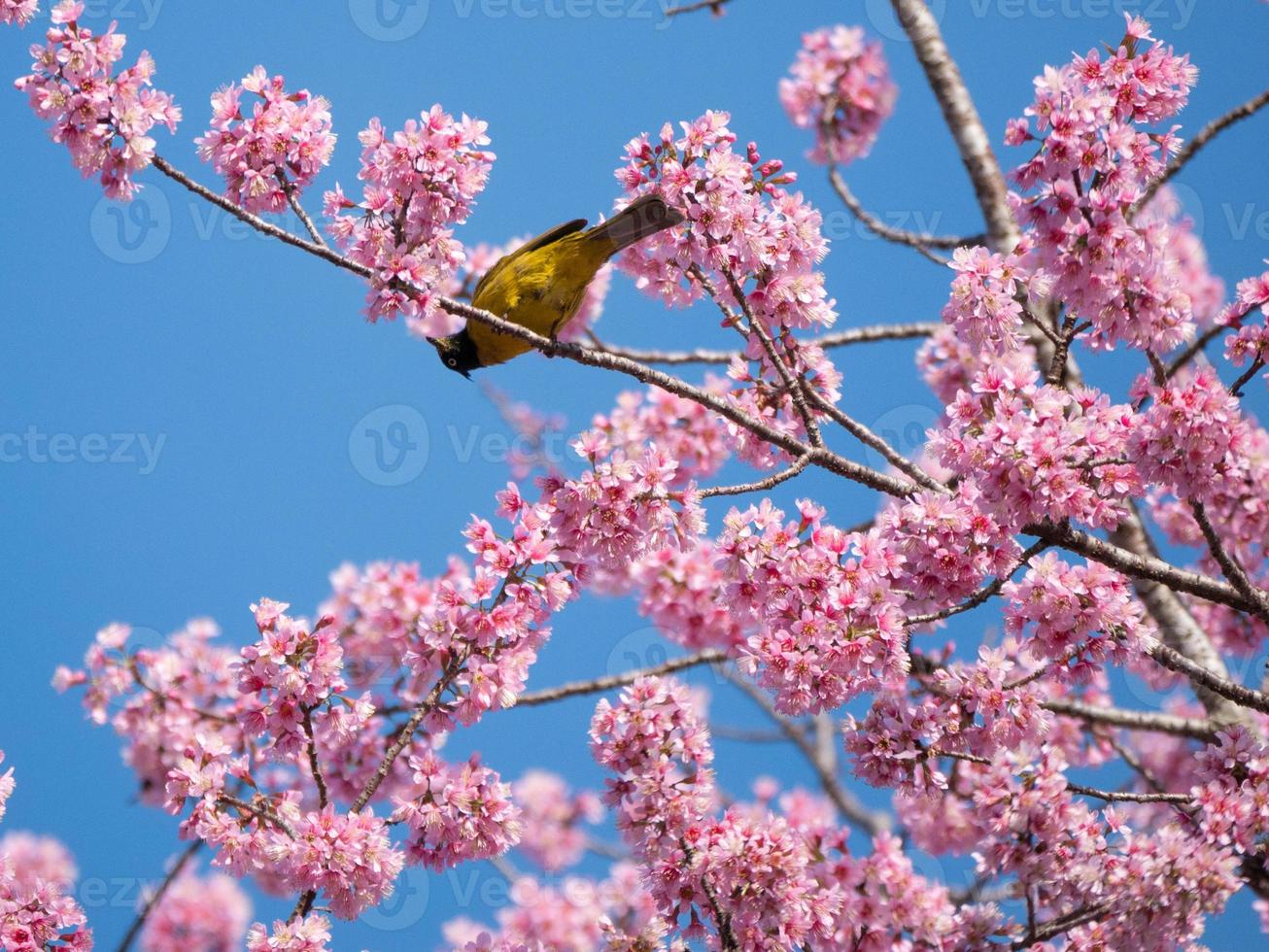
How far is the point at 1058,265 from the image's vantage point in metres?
4.96

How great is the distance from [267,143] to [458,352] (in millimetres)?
2675

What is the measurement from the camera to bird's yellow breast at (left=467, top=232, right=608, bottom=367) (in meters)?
6.30

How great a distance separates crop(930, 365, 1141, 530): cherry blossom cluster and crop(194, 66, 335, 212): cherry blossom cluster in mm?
3055

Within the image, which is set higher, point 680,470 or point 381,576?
point 680,470

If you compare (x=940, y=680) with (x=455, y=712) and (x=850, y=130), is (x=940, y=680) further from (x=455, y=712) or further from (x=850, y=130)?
(x=850, y=130)

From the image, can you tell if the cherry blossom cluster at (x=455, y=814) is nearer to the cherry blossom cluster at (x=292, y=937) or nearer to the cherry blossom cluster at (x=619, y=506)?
the cherry blossom cluster at (x=292, y=937)

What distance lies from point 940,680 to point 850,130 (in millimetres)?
6791

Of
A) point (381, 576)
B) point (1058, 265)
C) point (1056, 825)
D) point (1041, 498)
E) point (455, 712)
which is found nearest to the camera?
point (1041, 498)

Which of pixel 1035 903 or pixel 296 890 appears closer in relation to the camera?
pixel 296 890

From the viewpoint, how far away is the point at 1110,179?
486 centimetres

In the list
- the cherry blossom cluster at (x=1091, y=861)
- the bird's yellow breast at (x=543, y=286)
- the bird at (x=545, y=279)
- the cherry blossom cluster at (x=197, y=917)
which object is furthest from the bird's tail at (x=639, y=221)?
the cherry blossom cluster at (x=197, y=917)

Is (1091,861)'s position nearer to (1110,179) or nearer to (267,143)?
(1110,179)

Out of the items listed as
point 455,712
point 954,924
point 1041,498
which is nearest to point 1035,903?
point 954,924

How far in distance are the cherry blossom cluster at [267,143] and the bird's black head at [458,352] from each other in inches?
93.2
